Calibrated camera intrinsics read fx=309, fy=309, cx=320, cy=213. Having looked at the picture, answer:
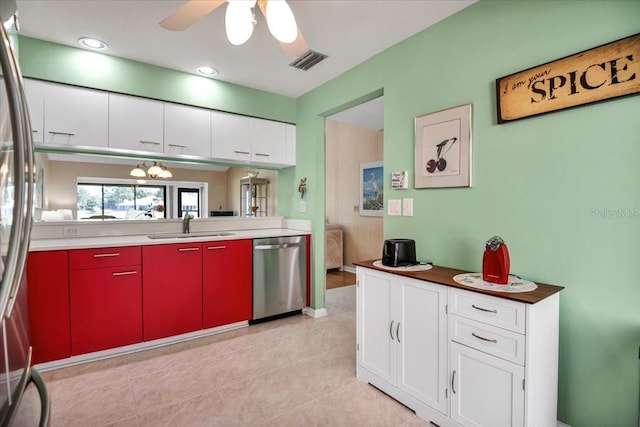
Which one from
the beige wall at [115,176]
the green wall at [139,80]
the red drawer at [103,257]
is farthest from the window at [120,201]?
the green wall at [139,80]

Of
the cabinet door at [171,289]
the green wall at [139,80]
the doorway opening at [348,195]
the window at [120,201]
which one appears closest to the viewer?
the green wall at [139,80]

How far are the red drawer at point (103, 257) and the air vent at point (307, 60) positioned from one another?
6.99 ft

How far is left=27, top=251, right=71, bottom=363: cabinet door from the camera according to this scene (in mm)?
2189

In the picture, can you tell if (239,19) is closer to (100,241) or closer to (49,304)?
(100,241)

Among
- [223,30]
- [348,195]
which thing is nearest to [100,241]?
[223,30]

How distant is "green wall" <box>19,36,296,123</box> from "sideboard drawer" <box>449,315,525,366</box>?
9.57 feet

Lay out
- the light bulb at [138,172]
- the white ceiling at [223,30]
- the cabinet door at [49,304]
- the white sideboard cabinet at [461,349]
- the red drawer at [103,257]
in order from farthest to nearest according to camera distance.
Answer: the light bulb at [138,172] → the red drawer at [103,257] → the cabinet door at [49,304] → the white ceiling at [223,30] → the white sideboard cabinet at [461,349]

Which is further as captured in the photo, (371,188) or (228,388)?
(371,188)

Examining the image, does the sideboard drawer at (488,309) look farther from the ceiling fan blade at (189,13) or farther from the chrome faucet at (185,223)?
the chrome faucet at (185,223)

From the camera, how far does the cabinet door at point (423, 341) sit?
5.50 feet

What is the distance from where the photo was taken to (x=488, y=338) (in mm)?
1482

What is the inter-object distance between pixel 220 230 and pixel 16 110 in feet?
9.87

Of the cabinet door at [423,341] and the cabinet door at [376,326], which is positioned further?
the cabinet door at [376,326]

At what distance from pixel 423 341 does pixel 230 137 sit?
2684 millimetres
